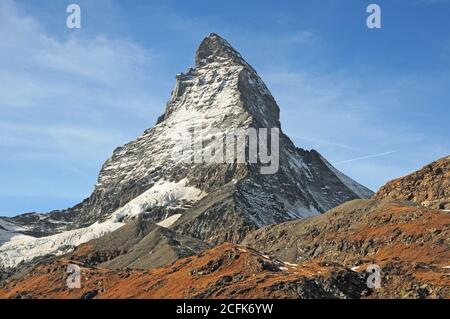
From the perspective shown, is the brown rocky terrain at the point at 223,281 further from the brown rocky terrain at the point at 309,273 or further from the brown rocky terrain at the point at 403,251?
the brown rocky terrain at the point at 403,251

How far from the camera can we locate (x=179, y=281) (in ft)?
485

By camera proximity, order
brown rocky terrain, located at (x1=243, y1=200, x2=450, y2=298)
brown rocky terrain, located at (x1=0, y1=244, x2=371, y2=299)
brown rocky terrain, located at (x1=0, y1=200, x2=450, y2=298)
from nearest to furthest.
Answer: brown rocky terrain, located at (x1=0, y1=244, x2=371, y2=299), brown rocky terrain, located at (x1=0, y1=200, x2=450, y2=298), brown rocky terrain, located at (x1=243, y1=200, x2=450, y2=298)

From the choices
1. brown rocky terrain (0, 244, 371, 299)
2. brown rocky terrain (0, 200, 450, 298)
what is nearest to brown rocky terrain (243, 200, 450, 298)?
brown rocky terrain (0, 200, 450, 298)

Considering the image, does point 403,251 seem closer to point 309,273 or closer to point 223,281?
point 309,273

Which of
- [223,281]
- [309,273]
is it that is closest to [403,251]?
[309,273]

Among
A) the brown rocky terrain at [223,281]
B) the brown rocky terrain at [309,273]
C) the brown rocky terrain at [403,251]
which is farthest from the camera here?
the brown rocky terrain at [403,251]

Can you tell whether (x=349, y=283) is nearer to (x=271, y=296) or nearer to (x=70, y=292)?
(x=271, y=296)

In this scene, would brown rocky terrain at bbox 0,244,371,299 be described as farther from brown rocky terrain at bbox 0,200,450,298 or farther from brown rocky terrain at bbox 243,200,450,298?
brown rocky terrain at bbox 243,200,450,298

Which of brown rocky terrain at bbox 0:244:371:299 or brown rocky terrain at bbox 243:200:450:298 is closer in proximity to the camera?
brown rocky terrain at bbox 0:244:371:299

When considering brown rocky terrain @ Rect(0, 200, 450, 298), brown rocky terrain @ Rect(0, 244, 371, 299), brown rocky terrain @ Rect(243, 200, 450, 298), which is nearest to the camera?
brown rocky terrain @ Rect(0, 244, 371, 299)

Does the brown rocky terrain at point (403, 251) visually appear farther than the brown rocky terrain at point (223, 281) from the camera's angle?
Yes

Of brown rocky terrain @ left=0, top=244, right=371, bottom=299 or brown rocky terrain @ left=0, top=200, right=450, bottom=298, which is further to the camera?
brown rocky terrain @ left=0, top=200, right=450, bottom=298

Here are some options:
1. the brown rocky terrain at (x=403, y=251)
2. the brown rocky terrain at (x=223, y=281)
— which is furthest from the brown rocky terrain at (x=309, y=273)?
the brown rocky terrain at (x=403, y=251)
